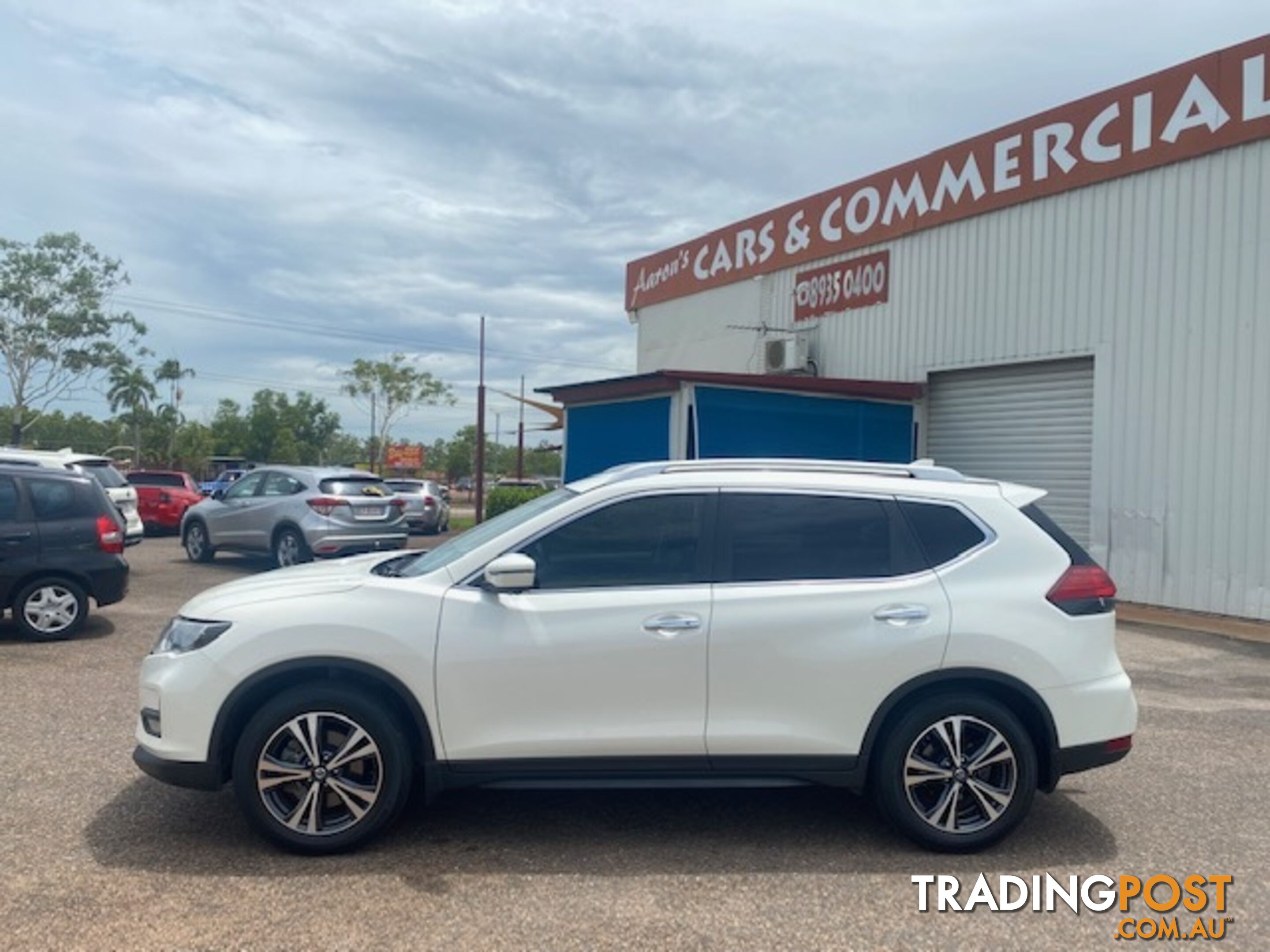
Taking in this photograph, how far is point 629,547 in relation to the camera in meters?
4.66

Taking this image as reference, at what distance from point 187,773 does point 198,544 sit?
1347 cm

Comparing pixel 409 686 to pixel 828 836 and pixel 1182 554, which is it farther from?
pixel 1182 554

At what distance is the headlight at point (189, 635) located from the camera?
4418 mm

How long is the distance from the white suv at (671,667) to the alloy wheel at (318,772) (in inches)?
0.4

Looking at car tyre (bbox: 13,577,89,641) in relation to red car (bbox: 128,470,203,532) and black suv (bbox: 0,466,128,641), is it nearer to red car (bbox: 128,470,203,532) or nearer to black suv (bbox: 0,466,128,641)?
black suv (bbox: 0,466,128,641)

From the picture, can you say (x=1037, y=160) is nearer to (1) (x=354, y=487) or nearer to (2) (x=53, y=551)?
(1) (x=354, y=487)

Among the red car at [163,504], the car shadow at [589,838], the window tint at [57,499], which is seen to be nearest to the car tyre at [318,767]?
the car shadow at [589,838]

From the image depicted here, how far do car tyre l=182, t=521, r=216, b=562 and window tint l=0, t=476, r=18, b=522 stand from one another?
725 cm

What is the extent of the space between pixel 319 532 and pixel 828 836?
11.0 meters

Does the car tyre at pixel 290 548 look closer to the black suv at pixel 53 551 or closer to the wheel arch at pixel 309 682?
the black suv at pixel 53 551

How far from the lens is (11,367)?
31281 mm

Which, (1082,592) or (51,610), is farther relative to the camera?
(51,610)

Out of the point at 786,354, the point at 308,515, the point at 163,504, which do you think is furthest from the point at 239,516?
the point at 786,354

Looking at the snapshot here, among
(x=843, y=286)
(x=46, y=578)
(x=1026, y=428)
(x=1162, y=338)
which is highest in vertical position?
(x=843, y=286)
